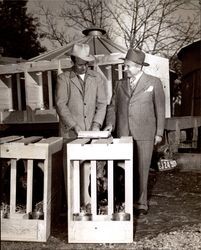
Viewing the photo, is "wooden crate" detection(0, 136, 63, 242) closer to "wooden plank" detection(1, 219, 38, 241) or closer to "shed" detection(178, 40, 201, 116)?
"wooden plank" detection(1, 219, 38, 241)

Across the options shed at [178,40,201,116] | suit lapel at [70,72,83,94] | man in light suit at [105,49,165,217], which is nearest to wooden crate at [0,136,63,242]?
suit lapel at [70,72,83,94]

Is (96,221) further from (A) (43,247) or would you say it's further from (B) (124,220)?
(A) (43,247)

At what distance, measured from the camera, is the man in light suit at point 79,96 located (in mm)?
3914

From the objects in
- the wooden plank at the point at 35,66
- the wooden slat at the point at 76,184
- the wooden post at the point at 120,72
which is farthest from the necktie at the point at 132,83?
the wooden plank at the point at 35,66

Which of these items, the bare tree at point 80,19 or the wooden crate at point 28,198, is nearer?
the wooden crate at point 28,198

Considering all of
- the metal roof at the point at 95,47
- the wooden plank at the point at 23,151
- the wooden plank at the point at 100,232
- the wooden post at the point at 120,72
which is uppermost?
the metal roof at the point at 95,47

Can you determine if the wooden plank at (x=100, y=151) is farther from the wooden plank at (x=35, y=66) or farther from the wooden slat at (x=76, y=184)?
the wooden plank at (x=35, y=66)

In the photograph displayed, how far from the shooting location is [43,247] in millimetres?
3092

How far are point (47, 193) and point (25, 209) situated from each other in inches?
16.2

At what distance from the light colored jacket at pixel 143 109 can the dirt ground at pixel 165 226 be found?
2.85 feet

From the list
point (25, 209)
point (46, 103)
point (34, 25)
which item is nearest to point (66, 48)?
point (46, 103)

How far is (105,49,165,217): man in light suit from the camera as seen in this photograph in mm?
4055

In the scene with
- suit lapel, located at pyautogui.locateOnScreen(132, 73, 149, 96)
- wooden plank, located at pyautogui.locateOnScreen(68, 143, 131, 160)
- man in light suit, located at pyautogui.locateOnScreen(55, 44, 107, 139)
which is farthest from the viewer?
suit lapel, located at pyautogui.locateOnScreen(132, 73, 149, 96)

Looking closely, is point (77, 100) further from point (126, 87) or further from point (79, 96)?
point (126, 87)
